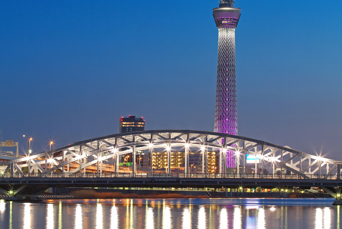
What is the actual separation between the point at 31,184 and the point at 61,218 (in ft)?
178

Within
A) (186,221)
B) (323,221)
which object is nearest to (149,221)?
(186,221)

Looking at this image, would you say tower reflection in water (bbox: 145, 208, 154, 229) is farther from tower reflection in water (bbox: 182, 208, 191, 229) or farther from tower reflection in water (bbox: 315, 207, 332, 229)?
tower reflection in water (bbox: 315, 207, 332, 229)

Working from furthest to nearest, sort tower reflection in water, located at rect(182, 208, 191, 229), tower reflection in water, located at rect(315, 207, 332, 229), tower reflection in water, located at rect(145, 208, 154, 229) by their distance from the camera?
1. tower reflection in water, located at rect(315, 207, 332, 229)
2. tower reflection in water, located at rect(182, 208, 191, 229)
3. tower reflection in water, located at rect(145, 208, 154, 229)

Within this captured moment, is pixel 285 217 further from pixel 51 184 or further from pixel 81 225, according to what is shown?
pixel 51 184

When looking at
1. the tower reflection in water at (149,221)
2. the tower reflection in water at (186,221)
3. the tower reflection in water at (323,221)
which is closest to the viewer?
the tower reflection in water at (149,221)

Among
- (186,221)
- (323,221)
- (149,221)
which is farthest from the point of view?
(323,221)

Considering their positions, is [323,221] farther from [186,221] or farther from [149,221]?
[149,221]

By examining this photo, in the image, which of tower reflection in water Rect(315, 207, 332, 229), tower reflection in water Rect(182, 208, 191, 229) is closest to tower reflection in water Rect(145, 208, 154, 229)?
Answer: tower reflection in water Rect(182, 208, 191, 229)

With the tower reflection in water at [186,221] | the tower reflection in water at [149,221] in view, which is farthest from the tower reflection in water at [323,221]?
the tower reflection in water at [149,221]

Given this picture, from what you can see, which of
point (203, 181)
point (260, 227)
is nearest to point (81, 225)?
point (260, 227)

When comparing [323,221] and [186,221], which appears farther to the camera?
[323,221]

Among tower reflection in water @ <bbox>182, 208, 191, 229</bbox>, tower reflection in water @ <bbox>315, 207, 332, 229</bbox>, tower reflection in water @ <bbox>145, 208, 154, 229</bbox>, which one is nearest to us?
tower reflection in water @ <bbox>145, 208, 154, 229</bbox>

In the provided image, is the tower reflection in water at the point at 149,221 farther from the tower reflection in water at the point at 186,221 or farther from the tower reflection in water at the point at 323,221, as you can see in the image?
the tower reflection in water at the point at 323,221

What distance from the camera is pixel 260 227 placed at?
73.7m
